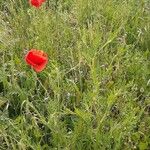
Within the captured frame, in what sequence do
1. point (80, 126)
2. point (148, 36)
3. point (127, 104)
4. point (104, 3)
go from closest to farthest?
point (80, 126) < point (127, 104) < point (148, 36) < point (104, 3)

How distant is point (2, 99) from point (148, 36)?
0.88 meters

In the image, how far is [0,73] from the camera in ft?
6.00

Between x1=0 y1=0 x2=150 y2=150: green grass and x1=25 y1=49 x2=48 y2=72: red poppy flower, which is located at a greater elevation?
x1=25 y1=49 x2=48 y2=72: red poppy flower

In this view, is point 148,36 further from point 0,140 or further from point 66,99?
point 0,140

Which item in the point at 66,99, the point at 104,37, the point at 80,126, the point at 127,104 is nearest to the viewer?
the point at 80,126

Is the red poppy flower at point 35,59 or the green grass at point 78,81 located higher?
the red poppy flower at point 35,59

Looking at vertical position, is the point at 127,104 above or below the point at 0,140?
above

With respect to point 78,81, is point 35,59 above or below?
above

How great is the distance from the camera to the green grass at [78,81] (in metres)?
1.56

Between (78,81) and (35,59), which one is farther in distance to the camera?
(78,81)

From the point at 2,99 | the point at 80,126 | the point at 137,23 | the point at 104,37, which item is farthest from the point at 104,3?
the point at 80,126

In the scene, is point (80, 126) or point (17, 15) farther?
point (17, 15)

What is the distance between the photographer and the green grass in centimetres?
156

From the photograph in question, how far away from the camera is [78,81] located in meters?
1.93
